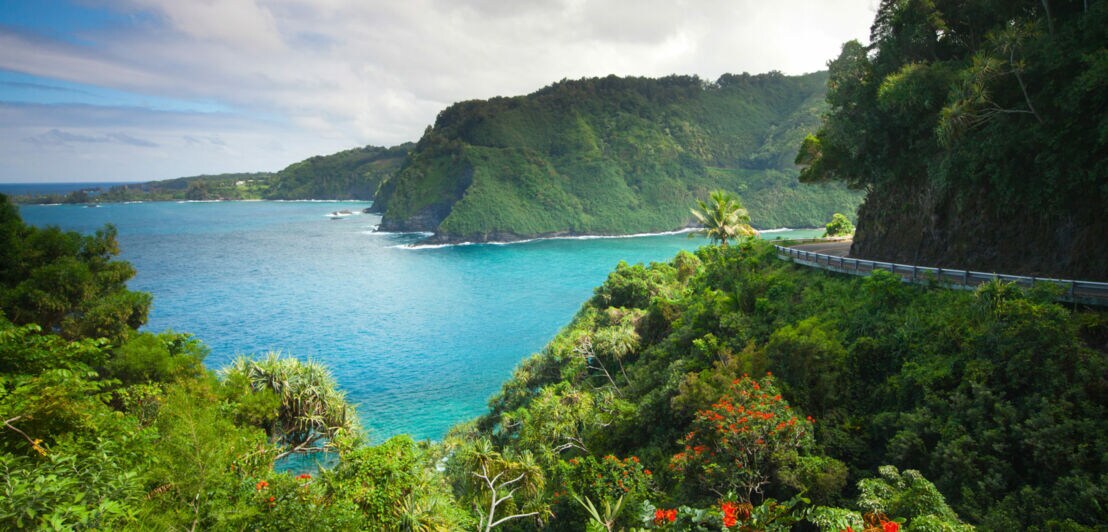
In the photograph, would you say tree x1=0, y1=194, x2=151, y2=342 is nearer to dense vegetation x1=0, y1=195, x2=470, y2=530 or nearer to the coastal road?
dense vegetation x1=0, y1=195, x2=470, y2=530

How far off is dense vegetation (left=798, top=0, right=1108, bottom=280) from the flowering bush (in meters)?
10.6

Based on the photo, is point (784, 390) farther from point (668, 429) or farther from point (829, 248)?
point (829, 248)

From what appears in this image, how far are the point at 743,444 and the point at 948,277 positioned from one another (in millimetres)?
11329

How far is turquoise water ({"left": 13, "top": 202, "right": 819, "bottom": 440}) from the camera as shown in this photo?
4288 cm

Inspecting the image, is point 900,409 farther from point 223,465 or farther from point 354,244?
point 354,244

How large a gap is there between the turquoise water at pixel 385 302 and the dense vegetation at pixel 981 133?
28213 mm

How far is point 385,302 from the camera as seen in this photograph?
72.2m

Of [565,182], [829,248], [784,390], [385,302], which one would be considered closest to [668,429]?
[784,390]

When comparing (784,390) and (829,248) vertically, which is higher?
(829,248)

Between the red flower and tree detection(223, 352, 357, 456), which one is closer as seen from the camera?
the red flower

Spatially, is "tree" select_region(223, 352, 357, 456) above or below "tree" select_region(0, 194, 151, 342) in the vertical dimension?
below

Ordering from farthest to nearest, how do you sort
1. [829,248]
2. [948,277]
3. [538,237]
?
[538,237] → [829,248] → [948,277]

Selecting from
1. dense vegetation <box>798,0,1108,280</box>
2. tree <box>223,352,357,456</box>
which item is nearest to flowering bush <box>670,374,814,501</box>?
dense vegetation <box>798,0,1108,280</box>

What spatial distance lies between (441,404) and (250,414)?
19.7 meters
